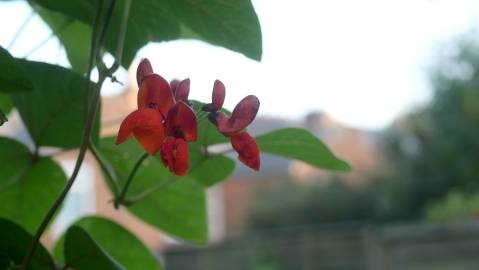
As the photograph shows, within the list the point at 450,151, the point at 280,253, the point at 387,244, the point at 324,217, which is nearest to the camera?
the point at 387,244

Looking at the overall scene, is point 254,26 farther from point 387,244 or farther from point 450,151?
point 450,151

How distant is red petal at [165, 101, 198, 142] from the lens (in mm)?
270

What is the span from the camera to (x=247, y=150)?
11.1 inches

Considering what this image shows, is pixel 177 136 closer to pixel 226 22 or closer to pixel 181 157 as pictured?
pixel 181 157

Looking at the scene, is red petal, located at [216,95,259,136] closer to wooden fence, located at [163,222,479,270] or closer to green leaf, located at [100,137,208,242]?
green leaf, located at [100,137,208,242]

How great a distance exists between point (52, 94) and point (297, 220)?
36.8 feet

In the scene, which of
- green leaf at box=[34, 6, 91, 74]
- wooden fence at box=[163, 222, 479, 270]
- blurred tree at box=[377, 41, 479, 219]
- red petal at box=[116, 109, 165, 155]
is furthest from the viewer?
blurred tree at box=[377, 41, 479, 219]

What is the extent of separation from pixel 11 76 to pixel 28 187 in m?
0.16

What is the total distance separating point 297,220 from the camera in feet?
37.7

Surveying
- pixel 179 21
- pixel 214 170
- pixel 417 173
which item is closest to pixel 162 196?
pixel 214 170

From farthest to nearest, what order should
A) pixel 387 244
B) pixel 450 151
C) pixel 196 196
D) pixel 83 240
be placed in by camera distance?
pixel 450 151
pixel 387 244
pixel 196 196
pixel 83 240

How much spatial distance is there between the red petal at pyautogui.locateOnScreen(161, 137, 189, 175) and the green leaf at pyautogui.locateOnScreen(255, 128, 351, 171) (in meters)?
0.12

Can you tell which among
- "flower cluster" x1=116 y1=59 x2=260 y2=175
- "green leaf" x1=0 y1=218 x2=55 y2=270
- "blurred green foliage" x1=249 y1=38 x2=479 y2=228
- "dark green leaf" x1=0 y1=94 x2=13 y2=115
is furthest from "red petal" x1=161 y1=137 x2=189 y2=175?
"blurred green foliage" x1=249 y1=38 x2=479 y2=228

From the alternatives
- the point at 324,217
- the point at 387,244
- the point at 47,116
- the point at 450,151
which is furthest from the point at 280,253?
the point at 47,116
